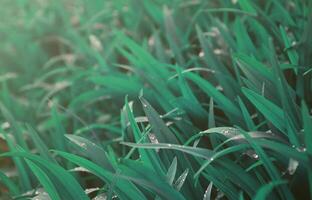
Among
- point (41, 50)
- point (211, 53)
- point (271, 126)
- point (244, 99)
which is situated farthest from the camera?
point (41, 50)

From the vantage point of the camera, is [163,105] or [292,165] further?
[163,105]

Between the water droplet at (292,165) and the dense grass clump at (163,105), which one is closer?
the water droplet at (292,165)

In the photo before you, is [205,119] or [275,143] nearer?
[275,143]

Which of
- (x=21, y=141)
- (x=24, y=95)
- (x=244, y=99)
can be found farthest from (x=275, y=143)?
(x=24, y=95)

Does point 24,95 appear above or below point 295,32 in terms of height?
below

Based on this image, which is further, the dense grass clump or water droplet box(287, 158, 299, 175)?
the dense grass clump

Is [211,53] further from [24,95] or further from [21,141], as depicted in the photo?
[24,95]

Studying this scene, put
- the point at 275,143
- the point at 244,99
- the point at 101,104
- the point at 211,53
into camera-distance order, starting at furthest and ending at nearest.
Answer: the point at 101,104 → the point at 211,53 → the point at 244,99 → the point at 275,143
